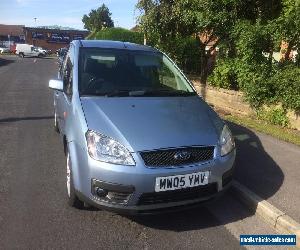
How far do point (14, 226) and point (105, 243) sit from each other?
3.24ft

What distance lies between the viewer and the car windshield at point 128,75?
5062mm

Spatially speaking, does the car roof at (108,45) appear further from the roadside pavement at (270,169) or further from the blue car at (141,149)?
the roadside pavement at (270,169)

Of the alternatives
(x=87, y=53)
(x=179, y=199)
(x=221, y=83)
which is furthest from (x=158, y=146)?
(x=221, y=83)

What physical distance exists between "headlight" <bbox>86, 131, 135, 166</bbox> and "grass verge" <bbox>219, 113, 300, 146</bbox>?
440cm

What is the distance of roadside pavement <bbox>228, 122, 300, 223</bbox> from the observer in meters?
4.83

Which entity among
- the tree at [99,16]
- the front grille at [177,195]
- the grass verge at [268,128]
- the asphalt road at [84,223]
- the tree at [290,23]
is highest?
the tree at [99,16]

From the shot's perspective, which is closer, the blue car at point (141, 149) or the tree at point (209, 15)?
the blue car at point (141, 149)

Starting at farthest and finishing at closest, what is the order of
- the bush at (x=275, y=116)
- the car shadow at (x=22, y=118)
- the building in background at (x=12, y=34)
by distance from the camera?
1. the building in background at (x=12, y=34)
2. the car shadow at (x=22, y=118)
3. the bush at (x=275, y=116)

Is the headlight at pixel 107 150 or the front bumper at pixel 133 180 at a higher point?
the headlight at pixel 107 150

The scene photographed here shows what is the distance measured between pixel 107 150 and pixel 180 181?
0.76 meters

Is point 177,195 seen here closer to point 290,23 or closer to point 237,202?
point 237,202

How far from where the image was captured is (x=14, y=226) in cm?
413

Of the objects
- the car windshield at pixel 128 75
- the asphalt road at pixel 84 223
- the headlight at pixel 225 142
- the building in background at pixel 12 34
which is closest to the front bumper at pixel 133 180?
the headlight at pixel 225 142

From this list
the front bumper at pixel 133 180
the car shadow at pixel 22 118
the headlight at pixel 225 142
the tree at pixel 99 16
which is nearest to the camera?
the front bumper at pixel 133 180
